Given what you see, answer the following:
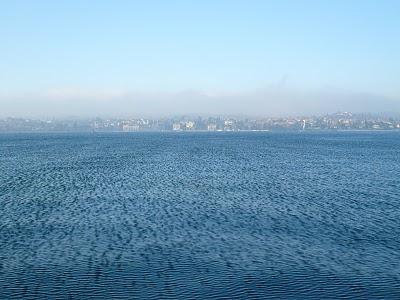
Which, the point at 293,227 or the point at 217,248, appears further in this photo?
the point at 293,227

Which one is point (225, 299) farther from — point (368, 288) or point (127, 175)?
point (127, 175)

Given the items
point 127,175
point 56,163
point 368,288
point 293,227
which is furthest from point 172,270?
point 56,163

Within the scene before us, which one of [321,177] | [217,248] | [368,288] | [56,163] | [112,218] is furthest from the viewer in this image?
[56,163]

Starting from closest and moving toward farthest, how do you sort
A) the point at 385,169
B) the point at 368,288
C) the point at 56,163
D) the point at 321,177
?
1. the point at 368,288
2. the point at 321,177
3. the point at 385,169
4. the point at 56,163

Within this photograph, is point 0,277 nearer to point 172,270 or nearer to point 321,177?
point 172,270

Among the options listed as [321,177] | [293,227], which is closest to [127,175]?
[321,177]

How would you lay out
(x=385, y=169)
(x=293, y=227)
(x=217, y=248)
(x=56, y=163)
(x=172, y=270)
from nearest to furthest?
(x=172, y=270)
(x=217, y=248)
(x=293, y=227)
(x=385, y=169)
(x=56, y=163)
